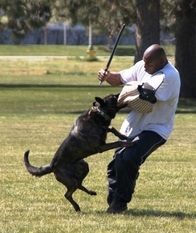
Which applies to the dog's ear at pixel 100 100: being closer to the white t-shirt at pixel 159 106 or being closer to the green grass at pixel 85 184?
the white t-shirt at pixel 159 106

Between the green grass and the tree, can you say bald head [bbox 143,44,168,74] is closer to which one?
the green grass

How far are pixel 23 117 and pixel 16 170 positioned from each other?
10.9 m

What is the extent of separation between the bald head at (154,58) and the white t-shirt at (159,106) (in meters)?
0.05

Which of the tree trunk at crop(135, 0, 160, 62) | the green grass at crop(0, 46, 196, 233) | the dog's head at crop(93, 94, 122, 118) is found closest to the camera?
the green grass at crop(0, 46, 196, 233)

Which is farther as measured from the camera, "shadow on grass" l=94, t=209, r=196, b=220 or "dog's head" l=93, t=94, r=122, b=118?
"shadow on grass" l=94, t=209, r=196, b=220

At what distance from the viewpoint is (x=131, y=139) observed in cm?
972

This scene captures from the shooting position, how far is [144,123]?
9.77m

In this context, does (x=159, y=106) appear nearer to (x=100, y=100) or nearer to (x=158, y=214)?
(x=100, y=100)

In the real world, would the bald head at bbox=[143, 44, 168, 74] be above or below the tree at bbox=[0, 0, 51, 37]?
above

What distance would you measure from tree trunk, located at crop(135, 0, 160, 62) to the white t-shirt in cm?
1976

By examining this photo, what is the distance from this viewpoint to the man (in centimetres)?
949

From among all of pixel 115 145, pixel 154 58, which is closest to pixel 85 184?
pixel 115 145

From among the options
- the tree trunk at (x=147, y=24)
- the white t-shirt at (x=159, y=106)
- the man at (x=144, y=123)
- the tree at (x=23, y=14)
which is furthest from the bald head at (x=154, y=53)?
the tree at (x=23, y=14)

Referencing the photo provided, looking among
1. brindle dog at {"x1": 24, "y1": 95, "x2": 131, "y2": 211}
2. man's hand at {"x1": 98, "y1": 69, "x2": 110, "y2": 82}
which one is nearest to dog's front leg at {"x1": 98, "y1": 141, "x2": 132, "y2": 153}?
brindle dog at {"x1": 24, "y1": 95, "x2": 131, "y2": 211}
